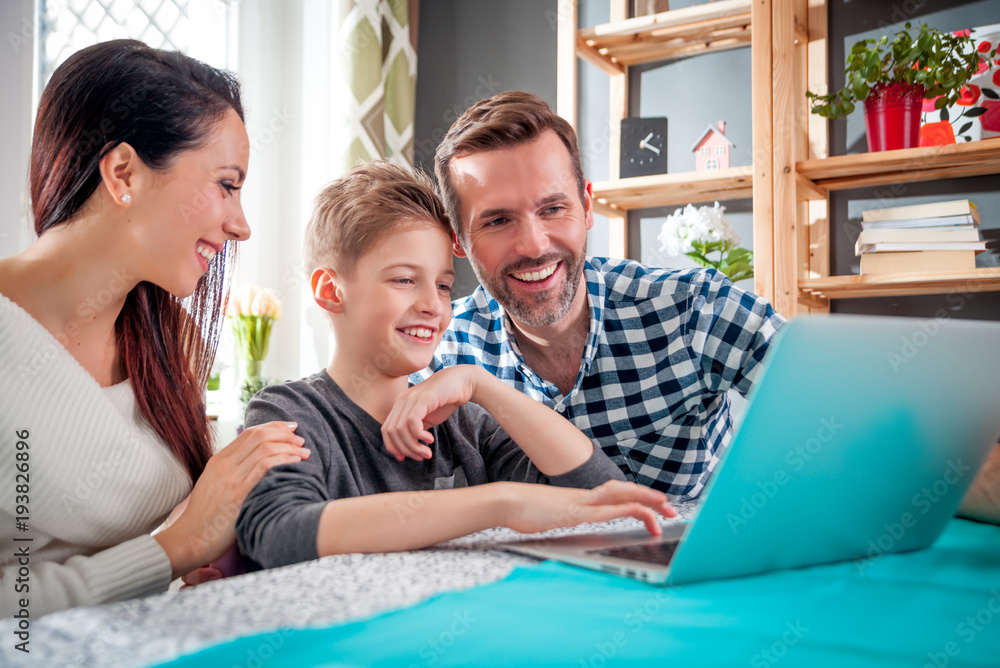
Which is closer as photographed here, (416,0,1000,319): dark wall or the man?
the man

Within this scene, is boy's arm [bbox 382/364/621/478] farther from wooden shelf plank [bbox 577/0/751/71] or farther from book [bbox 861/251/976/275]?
wooden shelf plank [bbox 577/0/751/71]

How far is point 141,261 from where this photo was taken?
35.4 inches

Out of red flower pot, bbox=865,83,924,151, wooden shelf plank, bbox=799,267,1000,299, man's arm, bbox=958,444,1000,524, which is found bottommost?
man's arm, bbox=958,444,1000,524

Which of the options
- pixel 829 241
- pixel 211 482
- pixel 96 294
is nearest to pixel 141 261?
pixel 96 294

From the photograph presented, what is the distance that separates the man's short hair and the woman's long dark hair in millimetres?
442

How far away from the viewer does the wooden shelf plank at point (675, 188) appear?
231 centimetres

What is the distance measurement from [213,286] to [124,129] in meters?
0.27

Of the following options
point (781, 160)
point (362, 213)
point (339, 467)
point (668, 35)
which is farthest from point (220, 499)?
point (668, 35)

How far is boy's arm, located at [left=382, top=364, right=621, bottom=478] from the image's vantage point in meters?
0.91

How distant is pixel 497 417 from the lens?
38.8 inches

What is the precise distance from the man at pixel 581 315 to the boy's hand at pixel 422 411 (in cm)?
32

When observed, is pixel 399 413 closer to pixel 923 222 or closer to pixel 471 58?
pixel 923 222

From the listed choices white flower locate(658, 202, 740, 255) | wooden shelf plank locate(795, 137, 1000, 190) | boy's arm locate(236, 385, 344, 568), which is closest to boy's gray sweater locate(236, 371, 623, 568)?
boy's arm locate(236, 385, 344, 568)

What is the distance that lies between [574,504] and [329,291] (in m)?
0.52
